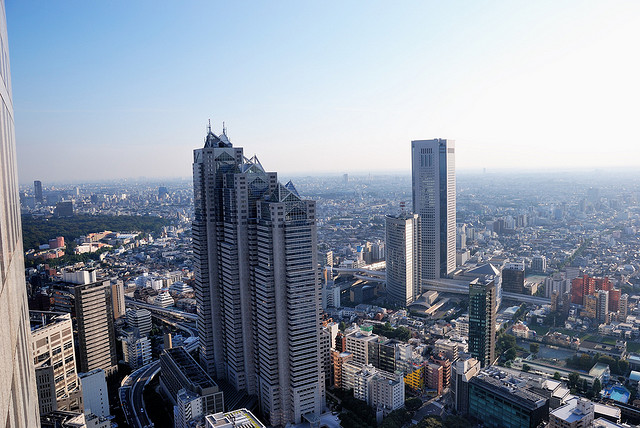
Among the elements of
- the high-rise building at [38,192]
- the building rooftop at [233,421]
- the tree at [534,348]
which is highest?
the high-rise building at [38,192]

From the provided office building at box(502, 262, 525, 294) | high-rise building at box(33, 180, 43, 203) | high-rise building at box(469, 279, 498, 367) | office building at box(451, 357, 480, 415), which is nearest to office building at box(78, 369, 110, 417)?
office building at box(451, 357, 480, 415)

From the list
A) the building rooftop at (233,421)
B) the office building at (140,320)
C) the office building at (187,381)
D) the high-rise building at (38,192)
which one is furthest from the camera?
the high-rise building at (38,192)

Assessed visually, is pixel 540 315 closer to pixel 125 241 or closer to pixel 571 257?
pixel 571 257

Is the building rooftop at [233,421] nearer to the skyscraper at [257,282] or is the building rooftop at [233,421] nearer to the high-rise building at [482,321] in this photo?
the skyscraper at [257,282]

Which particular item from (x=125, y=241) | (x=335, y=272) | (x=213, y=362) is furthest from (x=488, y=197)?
(x=213, y=362)

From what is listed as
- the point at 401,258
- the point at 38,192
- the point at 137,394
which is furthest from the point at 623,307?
the point at 38,192

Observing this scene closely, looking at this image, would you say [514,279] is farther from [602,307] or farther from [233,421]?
[233,421]

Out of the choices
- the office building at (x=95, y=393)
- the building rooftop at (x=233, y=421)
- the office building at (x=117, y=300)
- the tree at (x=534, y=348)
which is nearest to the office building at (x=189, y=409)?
the building rooftop at (x=233, y=421)
